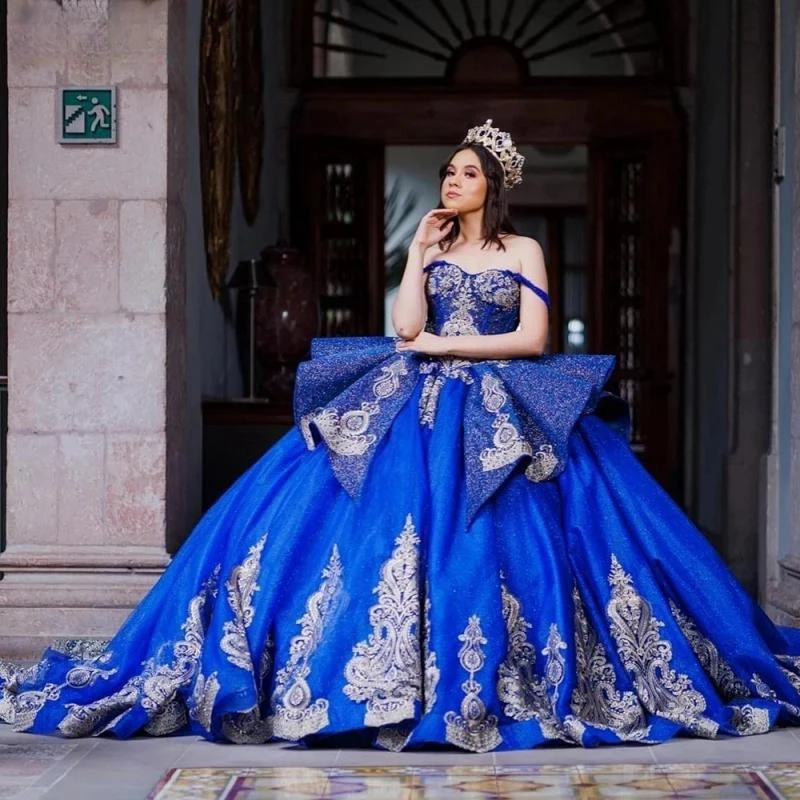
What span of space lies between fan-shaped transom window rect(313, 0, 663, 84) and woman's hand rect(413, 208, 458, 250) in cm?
536

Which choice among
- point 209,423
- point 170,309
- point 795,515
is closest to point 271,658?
point 170,309

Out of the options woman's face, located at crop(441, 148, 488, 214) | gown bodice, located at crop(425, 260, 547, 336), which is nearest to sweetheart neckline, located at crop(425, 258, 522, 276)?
gown bodice, located at crop(425, 260, 547, 336)

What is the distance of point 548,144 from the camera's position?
10812 millimetres

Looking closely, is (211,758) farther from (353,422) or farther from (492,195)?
(492,195)

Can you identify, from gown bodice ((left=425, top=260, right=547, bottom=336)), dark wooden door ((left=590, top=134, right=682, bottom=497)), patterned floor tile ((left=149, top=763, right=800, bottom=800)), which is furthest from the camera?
dark wooden door ((left=590, top=134, right=682, bottom=497))

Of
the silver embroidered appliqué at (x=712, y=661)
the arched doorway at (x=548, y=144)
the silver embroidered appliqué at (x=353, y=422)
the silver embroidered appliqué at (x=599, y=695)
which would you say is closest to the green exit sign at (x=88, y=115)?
the silver embroidered appliqué at (x=353, y=422)

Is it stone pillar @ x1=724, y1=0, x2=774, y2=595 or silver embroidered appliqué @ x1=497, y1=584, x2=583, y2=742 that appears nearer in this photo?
silver embroidered appliqué @ x1=497, y1=584, x2=583, y2=742

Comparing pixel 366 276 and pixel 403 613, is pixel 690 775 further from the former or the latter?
pixel 366 276

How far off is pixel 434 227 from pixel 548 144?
5664 mm

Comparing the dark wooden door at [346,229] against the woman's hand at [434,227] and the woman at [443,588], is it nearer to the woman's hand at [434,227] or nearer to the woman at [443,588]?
the woman's hand at [434,227]

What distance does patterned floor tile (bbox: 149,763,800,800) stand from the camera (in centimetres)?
385

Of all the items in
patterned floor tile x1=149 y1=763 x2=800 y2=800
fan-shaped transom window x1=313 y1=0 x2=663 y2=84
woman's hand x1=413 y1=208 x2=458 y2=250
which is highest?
fan-shaped transom window x1=313 y1=0 x2=663 y2=84

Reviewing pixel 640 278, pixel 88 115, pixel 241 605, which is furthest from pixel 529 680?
pixel 640 278

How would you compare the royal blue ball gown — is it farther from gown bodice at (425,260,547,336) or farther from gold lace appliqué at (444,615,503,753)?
gown bodice at (425,260,547,336)
